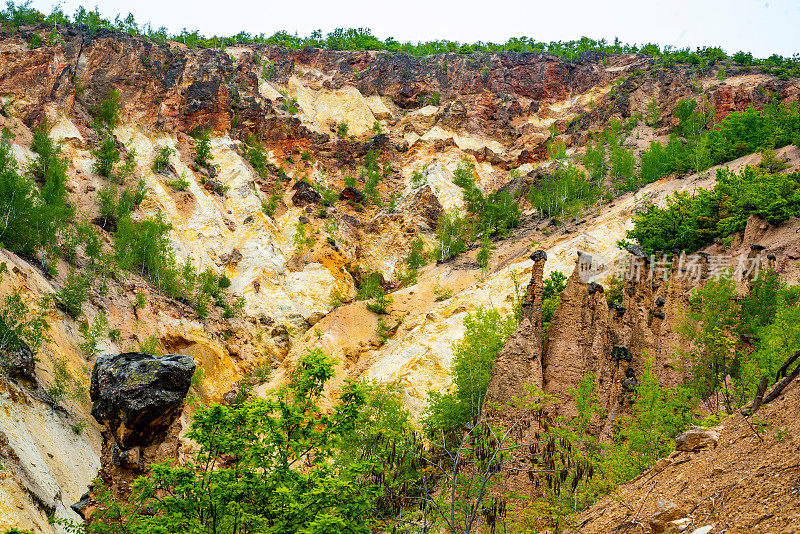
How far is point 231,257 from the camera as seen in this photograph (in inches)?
2302

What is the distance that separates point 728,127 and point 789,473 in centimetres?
6225

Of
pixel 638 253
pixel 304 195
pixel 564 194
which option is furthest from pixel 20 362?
pixel 564 194

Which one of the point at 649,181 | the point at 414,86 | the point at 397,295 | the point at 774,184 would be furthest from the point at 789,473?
the point at 414,86

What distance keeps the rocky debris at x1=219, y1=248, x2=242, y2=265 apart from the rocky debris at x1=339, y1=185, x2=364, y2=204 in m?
19.3

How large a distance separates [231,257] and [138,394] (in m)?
40.1

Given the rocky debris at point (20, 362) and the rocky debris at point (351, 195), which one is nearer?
the rocky debris at point (20, 362)

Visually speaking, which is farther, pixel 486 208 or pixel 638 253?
pixel 486 208

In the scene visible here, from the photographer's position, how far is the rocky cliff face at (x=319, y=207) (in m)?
27.2

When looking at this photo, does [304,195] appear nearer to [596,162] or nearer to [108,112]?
[108,112]

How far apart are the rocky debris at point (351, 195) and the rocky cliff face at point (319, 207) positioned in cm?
46

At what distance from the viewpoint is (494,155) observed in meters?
85.8

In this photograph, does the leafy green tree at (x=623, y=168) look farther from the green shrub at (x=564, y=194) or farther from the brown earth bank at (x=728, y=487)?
the brown earth bank at (x=728, y=487)

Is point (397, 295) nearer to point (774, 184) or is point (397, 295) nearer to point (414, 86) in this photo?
point (774, 184)

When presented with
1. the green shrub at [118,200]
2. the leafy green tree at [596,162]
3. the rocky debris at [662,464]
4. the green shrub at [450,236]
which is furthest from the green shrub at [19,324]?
the leafy green tree at [596,162]
